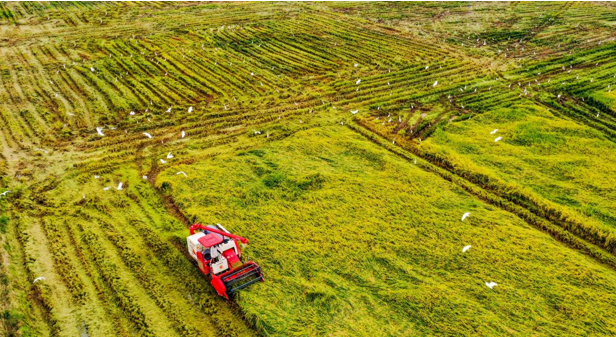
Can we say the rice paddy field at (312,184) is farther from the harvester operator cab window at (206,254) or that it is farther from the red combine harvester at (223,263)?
the harvester operator cab window at (206,254)

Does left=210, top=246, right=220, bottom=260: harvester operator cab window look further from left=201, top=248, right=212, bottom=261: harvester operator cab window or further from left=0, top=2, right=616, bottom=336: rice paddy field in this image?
left=0, top=2, right=616, bottom=336: rice paddy field

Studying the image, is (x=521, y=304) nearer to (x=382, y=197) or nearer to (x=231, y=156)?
(x=382, y=197)

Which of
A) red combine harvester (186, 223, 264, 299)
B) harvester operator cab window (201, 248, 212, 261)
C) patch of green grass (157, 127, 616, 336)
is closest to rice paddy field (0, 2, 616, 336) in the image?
patch of green grass (157, 127, 616, 336)

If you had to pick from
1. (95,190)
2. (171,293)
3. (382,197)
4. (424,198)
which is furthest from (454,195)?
(95,190)

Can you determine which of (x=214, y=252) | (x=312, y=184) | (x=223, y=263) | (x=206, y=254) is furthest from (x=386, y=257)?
(x=206, y=254)

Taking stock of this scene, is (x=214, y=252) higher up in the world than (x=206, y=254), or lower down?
higher up

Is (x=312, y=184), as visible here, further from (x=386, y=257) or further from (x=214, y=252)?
(x=214, y=252)

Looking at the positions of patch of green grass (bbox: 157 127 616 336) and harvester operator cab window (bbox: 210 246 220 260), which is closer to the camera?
patch of green grass (bbox: 157 127 616 336)

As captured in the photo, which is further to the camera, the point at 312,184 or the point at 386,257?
the point at 312,184
